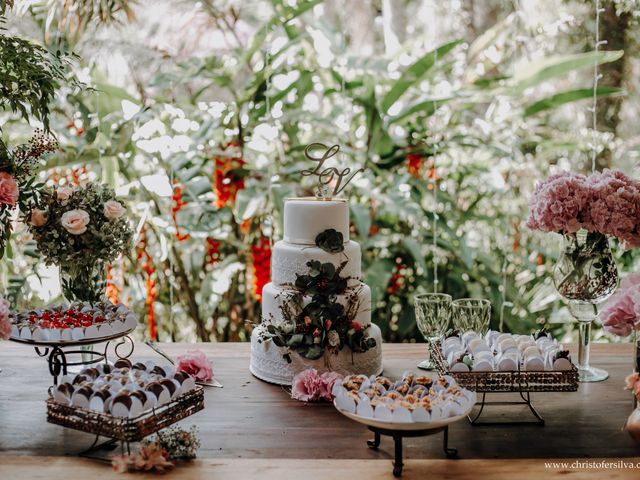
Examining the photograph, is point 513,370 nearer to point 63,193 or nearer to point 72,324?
point 72,324

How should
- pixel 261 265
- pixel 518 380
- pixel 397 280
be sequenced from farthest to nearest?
pixel 397 280, pixel 261 265, pixel 518 380

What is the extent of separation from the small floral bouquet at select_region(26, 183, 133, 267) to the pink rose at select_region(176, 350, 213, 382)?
1.11 ft

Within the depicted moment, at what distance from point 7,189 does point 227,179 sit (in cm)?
111

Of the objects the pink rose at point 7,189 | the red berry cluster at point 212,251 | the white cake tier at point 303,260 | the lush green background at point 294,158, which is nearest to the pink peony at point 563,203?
the white cake tier at point 303,260

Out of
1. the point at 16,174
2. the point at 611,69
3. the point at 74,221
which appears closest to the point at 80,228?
the point at 74,221

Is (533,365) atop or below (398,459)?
atop

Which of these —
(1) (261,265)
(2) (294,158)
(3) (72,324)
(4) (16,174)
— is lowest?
(3) (72,324)

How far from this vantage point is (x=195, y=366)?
1.93m

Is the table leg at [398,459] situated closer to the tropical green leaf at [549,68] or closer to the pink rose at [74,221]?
the pink rose at [74,221]

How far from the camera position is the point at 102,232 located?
1910 millimetres

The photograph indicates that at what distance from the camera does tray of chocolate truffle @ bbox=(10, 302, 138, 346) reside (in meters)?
1.72

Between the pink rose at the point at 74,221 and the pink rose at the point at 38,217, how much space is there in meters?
0.06

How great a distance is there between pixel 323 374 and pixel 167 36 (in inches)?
121

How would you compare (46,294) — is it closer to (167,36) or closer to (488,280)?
(488,280)
